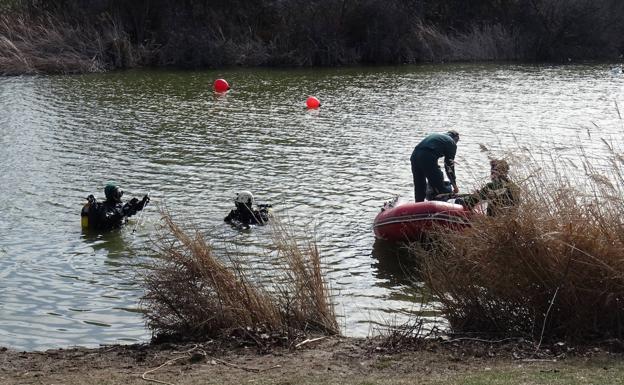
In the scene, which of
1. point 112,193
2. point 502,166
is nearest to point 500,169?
point 502,166

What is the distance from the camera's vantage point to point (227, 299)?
8016 mm

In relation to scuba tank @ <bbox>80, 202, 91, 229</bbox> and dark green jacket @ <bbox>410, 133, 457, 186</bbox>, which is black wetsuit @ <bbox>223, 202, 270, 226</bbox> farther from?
dark green jacket @ <bbox>410, 133, 457, 186</bbox>

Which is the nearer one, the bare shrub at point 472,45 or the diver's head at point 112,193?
the diver's head at point 112,193

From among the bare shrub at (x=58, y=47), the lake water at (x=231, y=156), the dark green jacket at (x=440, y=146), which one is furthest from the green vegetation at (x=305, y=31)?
the dark green jacket at (x=440, y=146)

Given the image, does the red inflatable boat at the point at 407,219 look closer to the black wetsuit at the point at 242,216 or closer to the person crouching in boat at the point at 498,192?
the black wetsuit at the point at 242,216

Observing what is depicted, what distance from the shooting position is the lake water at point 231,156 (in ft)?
35.2

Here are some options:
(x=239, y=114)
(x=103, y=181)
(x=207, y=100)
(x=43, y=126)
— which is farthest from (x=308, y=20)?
(x=103, y=181)

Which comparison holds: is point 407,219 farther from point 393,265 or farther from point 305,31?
point 305,31

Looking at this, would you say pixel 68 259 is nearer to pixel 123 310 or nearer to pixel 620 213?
pixel 123 310

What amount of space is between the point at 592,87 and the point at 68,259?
26661mm

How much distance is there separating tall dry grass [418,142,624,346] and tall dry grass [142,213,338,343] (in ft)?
4.05

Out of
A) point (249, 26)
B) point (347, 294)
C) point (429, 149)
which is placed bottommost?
point (347, 294)

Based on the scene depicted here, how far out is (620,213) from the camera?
782 cm

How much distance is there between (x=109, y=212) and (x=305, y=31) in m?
34.3
